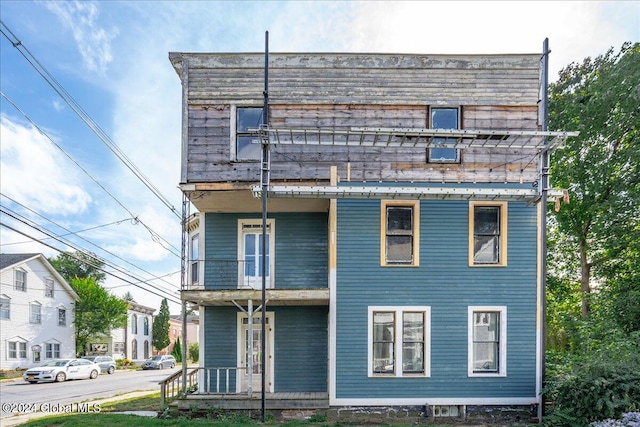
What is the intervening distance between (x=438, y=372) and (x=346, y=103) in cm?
734

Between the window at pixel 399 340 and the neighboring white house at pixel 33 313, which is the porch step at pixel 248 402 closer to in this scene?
the window at pixel 399 340

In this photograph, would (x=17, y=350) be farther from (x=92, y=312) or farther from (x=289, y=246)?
(x=289, y=246)

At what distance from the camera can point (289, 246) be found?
35.9 feet

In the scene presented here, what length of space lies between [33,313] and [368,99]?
3231 cm

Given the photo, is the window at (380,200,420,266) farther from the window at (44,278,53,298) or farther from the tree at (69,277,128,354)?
the tree at (69,277,128,354)

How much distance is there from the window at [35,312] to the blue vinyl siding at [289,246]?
27.0 m

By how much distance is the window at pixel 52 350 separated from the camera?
29797mm

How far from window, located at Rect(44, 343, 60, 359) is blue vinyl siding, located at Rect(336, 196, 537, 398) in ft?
102

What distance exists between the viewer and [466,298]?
376 inches

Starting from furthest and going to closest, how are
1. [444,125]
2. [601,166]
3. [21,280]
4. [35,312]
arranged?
[35,312] → [21,280] → [601,166] → [444,125]

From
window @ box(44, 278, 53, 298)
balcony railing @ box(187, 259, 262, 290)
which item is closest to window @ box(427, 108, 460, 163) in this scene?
balcony railing @ box(187, 259, 262, 290)

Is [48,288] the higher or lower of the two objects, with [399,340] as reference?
lower

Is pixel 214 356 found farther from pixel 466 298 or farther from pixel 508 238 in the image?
pixel 508 238

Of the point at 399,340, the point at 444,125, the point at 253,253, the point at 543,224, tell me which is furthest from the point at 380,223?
the point at 543,224
